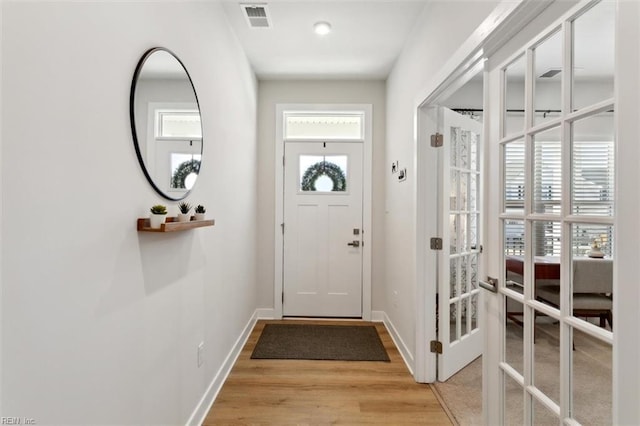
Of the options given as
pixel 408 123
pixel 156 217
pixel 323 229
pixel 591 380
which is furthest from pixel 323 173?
pixel 591 380

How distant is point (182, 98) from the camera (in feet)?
5.24

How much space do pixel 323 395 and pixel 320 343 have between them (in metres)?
0.81

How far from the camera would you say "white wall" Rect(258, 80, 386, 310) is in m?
3.62

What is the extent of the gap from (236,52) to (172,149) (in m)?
1.56

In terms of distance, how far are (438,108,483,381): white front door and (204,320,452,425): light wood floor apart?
0.39 m

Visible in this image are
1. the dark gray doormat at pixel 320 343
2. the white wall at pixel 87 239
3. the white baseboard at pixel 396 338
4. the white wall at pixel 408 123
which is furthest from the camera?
the dark gray doormat at pixel 320 343

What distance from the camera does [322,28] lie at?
2.52 m

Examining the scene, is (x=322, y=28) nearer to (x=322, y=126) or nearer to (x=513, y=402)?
(x=322, y=126)

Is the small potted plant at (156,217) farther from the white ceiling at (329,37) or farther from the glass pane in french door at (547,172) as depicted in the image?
the white ceiling at (329,37)

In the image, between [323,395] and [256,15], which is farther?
[256,15]

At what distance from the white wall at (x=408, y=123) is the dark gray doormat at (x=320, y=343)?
0.99 feet

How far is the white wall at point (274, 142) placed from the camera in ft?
11.9

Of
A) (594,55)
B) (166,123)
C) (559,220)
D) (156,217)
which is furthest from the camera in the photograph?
(166,123)

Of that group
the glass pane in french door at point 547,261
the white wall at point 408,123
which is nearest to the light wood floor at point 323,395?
the white wall at point 408,123
